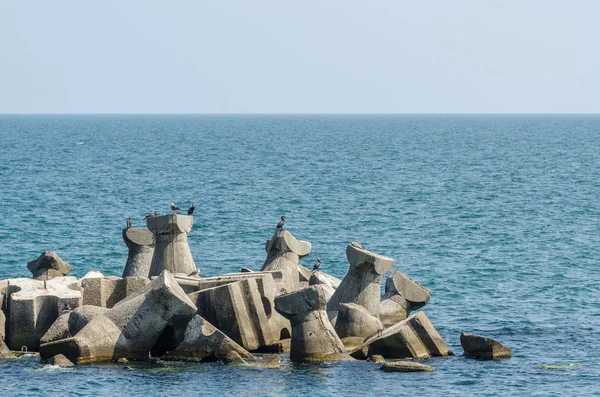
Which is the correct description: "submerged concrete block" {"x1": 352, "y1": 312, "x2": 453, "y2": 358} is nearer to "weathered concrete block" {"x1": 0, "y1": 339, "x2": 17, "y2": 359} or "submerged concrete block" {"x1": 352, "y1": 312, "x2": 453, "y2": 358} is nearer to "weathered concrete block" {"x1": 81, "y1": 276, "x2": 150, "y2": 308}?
"weathered concrete block" {"x1": 81, "y1": 276, "x2": 150, "y2": 308}

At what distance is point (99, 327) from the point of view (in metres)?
26.0

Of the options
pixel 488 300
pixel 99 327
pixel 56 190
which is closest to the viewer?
pixel 99 327

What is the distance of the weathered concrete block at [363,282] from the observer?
29203 mm

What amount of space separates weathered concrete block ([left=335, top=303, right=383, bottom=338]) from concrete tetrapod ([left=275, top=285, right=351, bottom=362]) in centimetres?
158

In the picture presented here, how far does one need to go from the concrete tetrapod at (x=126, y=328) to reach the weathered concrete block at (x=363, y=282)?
15.4ft

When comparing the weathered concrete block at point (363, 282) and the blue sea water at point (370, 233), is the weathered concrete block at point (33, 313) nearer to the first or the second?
the blue sea water at point (370, 233)

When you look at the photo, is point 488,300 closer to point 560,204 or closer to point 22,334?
point 22,334

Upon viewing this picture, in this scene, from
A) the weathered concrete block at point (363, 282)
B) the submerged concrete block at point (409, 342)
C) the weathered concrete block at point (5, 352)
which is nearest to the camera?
the weathered concrete block at point (5, 352)

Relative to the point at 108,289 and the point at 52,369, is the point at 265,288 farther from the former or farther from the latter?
the point at 52,369

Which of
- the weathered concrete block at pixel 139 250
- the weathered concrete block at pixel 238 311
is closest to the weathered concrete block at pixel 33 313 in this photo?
the weathered concrete block at pixel 238 311

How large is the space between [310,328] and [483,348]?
13.3ft

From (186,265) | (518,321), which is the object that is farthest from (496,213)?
(186,265)

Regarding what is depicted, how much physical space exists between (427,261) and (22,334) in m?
20.1

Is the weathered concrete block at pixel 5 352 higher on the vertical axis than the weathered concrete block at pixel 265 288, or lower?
lower
